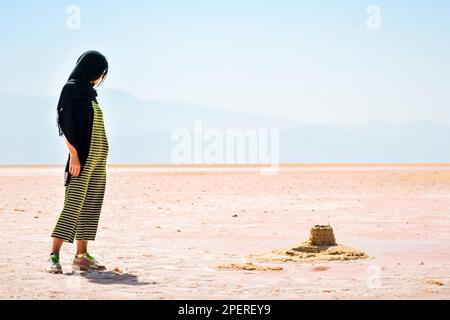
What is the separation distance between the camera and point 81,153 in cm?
797

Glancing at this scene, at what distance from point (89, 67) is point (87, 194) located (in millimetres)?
1233

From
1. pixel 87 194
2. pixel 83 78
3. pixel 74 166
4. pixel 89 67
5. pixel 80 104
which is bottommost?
pixel 87 194

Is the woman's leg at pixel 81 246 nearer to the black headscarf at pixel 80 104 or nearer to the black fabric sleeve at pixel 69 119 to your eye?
the black headscarf at pixel 80 104

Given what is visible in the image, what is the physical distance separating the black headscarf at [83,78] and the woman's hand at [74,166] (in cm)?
30

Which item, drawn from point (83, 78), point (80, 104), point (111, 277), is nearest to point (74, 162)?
point (80, 104)

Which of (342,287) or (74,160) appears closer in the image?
(342,287)

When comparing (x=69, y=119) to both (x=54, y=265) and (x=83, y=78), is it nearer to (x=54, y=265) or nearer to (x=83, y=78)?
(x=83, y=78)

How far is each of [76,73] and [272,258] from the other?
2927mm

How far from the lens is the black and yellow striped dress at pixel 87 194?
26.1 feet

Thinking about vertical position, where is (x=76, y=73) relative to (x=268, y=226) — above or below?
above

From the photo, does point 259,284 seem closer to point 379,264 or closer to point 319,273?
point 319,273
